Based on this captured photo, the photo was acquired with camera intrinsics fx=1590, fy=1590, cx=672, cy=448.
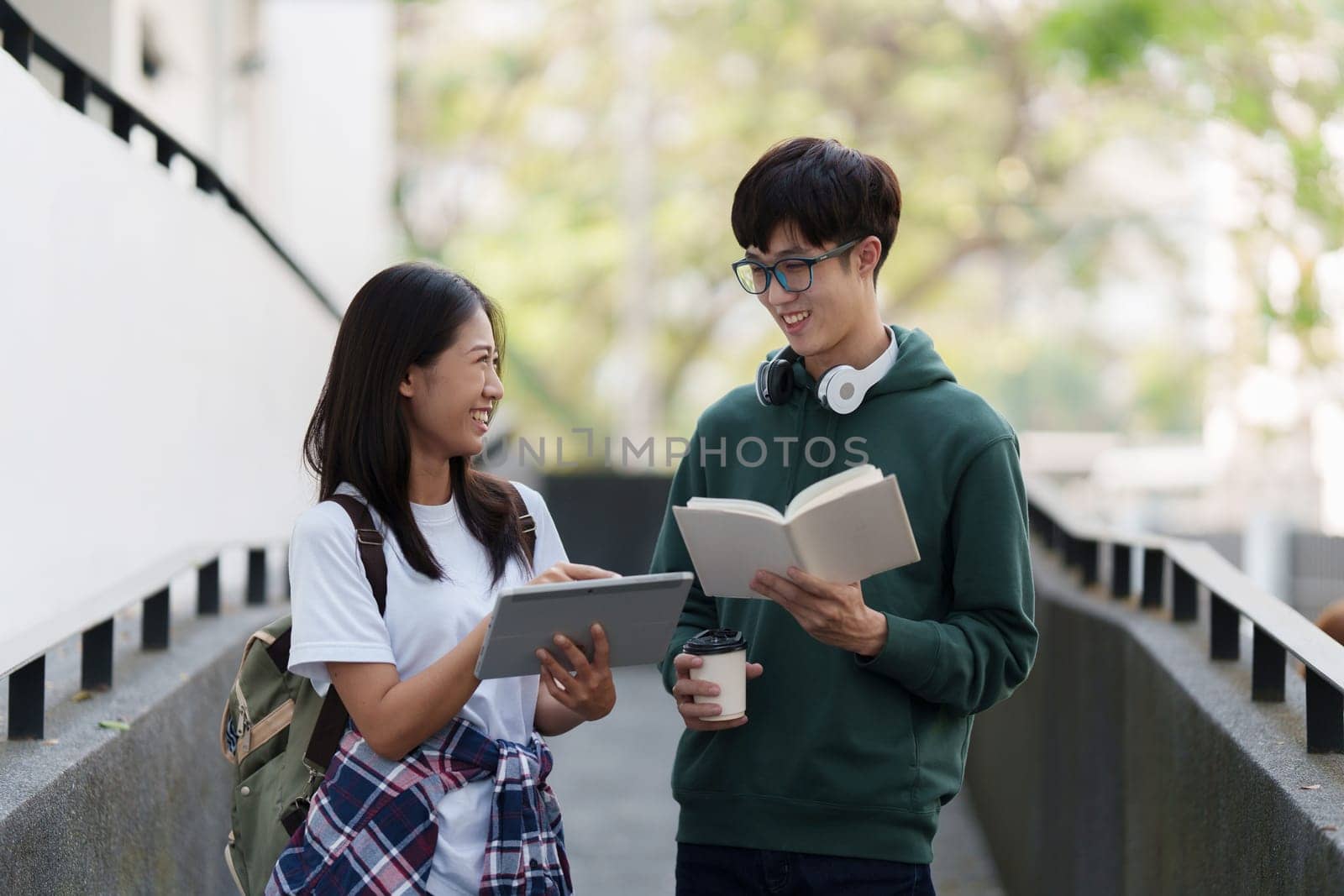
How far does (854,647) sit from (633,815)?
15.0ft

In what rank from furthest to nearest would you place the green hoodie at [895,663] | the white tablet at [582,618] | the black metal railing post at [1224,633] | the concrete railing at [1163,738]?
the black metal railing post at [1224,633] → the concrete railing at [1163,738] → the green hoodie at [895,663] → the white tablet at [582,618]

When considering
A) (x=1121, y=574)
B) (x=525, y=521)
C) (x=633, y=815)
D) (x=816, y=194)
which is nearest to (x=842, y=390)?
(x=816, y=194)

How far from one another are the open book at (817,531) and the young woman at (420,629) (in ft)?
0.61

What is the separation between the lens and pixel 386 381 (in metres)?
2.44

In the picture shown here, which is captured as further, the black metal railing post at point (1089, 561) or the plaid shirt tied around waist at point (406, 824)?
the black metal railing post at point (1089, 561)

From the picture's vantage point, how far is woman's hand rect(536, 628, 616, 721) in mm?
2309

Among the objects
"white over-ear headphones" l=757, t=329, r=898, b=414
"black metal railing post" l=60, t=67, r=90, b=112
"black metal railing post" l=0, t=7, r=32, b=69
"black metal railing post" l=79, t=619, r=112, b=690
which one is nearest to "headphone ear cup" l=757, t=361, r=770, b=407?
"white over-ear headphones" l=757, t=329, r=898, b=414

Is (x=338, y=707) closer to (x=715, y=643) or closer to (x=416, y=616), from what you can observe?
(x=416, y=616)

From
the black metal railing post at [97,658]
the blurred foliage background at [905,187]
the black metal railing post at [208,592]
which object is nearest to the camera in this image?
the black metal railing post at [97,658]

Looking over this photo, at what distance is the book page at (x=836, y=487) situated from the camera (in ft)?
7.28

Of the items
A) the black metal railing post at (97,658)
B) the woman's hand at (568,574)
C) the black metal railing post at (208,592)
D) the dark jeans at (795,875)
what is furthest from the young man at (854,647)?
the black metal railing post at (208,592)

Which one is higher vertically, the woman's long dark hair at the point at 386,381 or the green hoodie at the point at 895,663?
the woman's long dark hair at the point at 386,381

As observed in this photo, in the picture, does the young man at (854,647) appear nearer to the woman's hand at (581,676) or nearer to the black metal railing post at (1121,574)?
the woman's hand at (581,676)

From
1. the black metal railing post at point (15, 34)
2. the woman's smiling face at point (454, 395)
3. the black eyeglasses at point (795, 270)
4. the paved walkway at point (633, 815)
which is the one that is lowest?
the paved walkway at point (633, 815)
